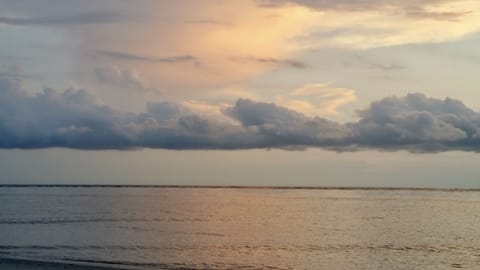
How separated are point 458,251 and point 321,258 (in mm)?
12670

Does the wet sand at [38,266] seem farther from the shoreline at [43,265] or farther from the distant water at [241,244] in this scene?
the distant water at [241,244]

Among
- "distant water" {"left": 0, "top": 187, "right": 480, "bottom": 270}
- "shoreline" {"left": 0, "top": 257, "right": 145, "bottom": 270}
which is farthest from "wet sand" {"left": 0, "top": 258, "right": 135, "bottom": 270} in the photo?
"distant water" {"left": 0, "top": 187, "right": 480, "bottom": 270}

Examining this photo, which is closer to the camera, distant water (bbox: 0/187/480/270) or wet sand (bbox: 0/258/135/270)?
wet sand (bbox: 0/258/135/270)

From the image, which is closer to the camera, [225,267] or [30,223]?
[225,267]

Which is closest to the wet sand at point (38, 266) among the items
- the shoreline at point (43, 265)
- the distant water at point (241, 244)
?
the shoreline at point (43, 265)

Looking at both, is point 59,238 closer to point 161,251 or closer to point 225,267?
point 161,251

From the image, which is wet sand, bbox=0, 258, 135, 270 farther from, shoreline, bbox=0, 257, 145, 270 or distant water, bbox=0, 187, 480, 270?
distant water, bbox=0, 187, 480, 270

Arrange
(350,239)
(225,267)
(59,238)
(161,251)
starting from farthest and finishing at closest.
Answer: (350,239) → (59,238) → (161,251) → (225,267)

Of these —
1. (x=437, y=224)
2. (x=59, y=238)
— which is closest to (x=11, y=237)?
(x=59, y=238)

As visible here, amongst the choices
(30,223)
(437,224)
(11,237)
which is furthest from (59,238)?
(437,224)

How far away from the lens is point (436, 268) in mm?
38594

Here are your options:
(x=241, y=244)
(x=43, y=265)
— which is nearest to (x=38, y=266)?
(x=43, y=265)

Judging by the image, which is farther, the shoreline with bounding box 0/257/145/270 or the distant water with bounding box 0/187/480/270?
the distant water with bounding box 0/187/480/270

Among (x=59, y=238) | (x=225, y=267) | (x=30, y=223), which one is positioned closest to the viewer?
(x=225, y=267)
